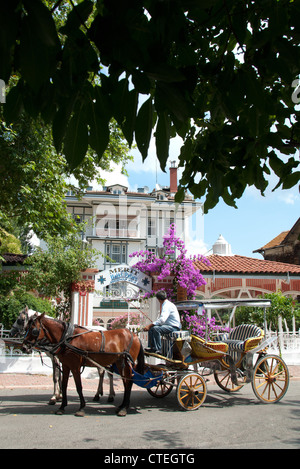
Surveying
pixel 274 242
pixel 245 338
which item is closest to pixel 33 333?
pixel 245 338

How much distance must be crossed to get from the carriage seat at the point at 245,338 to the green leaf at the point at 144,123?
23.1ft

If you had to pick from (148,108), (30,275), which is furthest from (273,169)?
(30,275)

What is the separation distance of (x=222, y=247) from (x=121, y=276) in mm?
9199

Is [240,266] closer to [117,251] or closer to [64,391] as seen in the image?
[64,391]

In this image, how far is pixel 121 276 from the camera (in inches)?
447

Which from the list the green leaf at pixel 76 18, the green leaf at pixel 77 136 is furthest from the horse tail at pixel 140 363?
the green leaf at pixel 76 18

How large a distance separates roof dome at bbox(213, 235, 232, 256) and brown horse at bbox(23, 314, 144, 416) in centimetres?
1241

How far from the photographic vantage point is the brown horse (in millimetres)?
6992

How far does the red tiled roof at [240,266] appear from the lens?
15.4m

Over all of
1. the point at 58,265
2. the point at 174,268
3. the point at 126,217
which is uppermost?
the point at 126,217

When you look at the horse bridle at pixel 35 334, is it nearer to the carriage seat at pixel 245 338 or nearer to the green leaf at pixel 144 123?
the carriage seat at pixel 245 338

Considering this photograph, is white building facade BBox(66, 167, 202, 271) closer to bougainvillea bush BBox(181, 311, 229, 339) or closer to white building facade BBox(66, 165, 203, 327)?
white building facade BBox(66, 165, 203, 327)

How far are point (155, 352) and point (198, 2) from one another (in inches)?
276

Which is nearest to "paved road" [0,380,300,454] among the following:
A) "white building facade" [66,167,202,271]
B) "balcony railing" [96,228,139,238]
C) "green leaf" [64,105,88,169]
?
"green leaf" [64,105,88,169]
